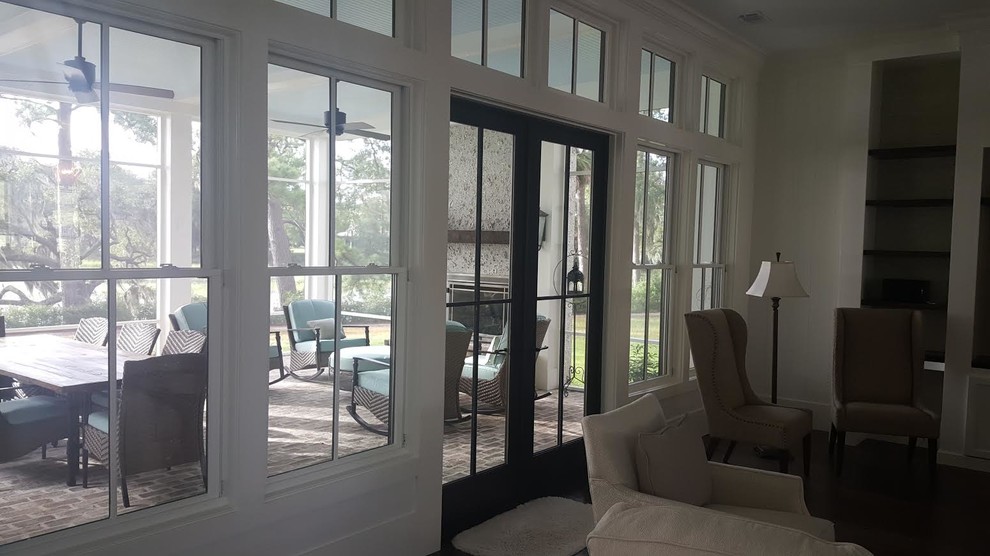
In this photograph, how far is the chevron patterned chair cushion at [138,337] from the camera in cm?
244

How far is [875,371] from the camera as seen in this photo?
5391mm

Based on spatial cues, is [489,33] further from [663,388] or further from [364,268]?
[663,388]

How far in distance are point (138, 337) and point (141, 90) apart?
823mm

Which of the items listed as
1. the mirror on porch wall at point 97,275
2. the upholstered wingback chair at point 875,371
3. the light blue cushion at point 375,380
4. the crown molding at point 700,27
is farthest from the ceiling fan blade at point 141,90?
the upholstered wingback chair at point 875,371

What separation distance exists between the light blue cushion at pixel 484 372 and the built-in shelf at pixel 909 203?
144 inches

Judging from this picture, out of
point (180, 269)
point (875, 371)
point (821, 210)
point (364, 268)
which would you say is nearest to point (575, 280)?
point (364, 268)

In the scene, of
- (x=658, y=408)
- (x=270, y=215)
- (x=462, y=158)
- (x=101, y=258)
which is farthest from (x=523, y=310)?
(x=101, y=258)

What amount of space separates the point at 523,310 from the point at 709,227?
256 cm

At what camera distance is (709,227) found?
20.1ft

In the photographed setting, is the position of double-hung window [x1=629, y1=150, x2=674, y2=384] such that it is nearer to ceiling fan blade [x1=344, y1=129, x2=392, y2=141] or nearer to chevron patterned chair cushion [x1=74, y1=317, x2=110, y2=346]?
ceiling fan blade [x1=344, y1=129, x2=392, y2=141]

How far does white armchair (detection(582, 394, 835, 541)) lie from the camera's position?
263 cm

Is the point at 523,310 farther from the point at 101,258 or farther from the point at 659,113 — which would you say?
the point at 101,258

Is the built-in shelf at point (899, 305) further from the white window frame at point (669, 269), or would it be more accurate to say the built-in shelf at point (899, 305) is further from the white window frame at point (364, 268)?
the white window frame at point (364, 268)

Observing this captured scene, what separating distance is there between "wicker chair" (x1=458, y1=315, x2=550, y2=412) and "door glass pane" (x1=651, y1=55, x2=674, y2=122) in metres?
2.18
